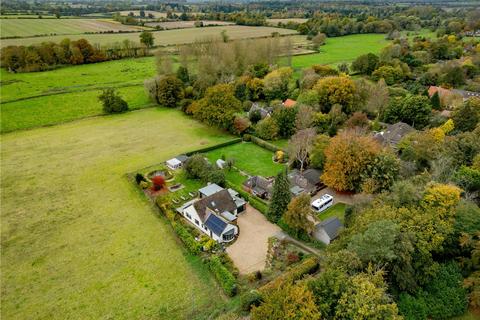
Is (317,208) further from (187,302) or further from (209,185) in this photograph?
(187,302)

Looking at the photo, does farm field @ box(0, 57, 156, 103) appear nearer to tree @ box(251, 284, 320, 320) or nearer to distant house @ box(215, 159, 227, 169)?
distant house @ box(215, 159, 227, 169)

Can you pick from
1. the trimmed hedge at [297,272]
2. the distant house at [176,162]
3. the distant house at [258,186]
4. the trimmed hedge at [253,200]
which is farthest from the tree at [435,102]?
the trimmed hedge at [297,272]

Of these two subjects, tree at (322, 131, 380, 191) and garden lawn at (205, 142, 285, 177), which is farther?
garden lawn at (205, 142, 285, 177)

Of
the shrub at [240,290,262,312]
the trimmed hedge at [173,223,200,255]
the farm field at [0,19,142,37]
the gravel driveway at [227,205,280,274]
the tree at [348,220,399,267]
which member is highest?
the tree at [348,220,399,267]

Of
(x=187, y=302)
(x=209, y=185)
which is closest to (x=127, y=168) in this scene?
(x=209, y=185)

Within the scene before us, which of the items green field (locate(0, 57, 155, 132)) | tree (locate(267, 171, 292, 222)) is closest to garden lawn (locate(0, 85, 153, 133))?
green field (locate(0, 57, 155, 132))

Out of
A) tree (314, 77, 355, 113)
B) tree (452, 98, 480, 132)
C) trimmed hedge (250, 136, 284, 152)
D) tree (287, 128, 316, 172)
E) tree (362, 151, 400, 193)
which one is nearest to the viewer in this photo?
tree (362, 151, 400, 193)

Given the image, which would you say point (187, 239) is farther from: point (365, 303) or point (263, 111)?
point (263, 111)

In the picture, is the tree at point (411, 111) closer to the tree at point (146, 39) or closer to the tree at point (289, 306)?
the tree at point (289, 306)
